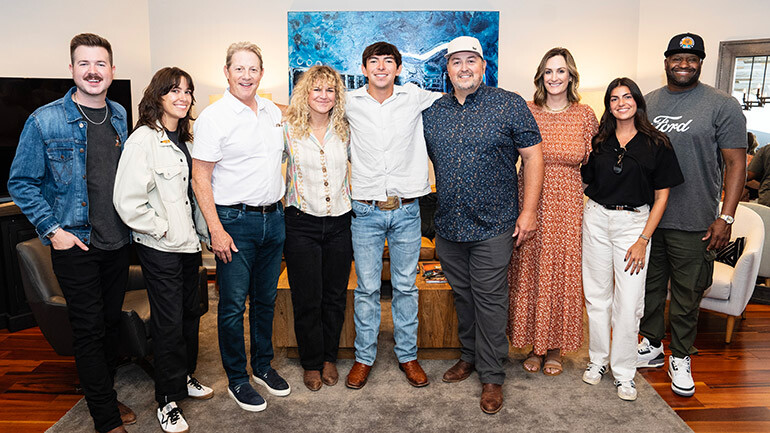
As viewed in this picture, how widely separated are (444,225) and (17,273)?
3151 mm

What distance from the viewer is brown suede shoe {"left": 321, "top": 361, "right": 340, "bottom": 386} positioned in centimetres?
295

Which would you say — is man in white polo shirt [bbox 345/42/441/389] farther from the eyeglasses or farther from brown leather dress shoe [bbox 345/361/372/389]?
the eyeglasses

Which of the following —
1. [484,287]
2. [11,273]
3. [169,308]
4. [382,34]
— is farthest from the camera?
[382,34]

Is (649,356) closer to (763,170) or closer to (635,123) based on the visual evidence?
(635,123)

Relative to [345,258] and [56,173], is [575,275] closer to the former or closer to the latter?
[345,258]

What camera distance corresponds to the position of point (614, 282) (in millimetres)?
2846

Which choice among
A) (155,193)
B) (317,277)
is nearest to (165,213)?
(155,193)

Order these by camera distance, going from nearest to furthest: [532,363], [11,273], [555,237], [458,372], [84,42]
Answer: [84,42], [555,237], [458,372], [532,363], [11,273]

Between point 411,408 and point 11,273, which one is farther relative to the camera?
point 11,273

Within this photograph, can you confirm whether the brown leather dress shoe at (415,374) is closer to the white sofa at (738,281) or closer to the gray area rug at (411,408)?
the gray area rug at (411,408)

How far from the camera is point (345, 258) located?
9.30 feet

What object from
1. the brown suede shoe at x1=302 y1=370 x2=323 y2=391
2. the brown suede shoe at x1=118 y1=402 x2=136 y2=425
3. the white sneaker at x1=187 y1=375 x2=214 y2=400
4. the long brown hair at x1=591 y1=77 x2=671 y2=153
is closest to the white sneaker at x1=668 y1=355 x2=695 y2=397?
the long brown hair at x1=591 y1=77 x2=671 y2=153

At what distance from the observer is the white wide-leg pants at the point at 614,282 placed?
2727mm

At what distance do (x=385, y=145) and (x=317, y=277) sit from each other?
747mm
